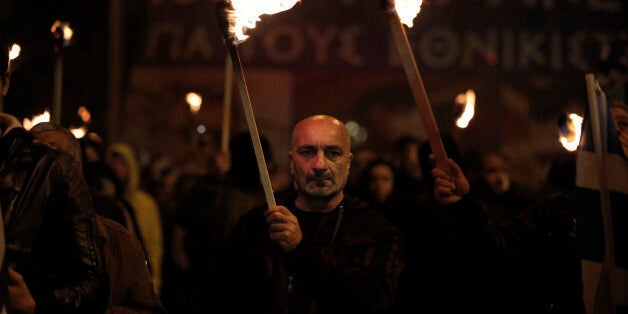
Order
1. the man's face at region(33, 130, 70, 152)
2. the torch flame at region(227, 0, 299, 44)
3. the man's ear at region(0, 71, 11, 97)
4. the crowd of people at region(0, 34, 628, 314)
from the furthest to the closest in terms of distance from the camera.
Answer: the man's face at region(33, 130, 70, 152), the torch flame at region(227, 0, 299, 44), the man's ear at region(0, 71, 11, 97), the crowd of people at region(0, 34, 628, 314)

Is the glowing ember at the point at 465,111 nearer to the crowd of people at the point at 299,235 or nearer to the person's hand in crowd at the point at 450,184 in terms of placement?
the crowd of people at the point at 299,235

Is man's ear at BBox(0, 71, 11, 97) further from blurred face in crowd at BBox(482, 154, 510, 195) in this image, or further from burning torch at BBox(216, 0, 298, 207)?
blurred face in crowd at BBox(482, 154, 510, 195)

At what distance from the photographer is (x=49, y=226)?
11.8 feet

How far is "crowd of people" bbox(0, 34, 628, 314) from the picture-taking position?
3.62 metres

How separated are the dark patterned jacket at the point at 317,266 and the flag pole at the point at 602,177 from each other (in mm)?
978

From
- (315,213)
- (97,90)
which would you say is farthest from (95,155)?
(97,90)

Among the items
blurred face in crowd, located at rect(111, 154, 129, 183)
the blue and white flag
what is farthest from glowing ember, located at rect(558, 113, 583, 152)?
blurred face in crowd, located at rect(111, 154, 129, 183)

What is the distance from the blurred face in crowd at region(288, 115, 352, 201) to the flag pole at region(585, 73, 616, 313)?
3.94 feet

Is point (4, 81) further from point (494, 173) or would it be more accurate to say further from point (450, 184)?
point (494, 173)

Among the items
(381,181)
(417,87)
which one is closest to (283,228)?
(417,87)

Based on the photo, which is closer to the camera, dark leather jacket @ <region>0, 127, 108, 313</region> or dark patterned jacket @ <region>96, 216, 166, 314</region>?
dark leather jacket @ <region>0, 127, 108, 313</region>

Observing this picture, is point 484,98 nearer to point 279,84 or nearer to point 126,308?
point 279,84

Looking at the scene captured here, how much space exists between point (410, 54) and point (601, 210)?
120cm

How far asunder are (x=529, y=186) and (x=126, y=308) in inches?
533
